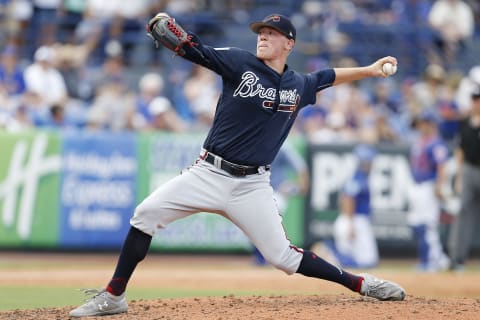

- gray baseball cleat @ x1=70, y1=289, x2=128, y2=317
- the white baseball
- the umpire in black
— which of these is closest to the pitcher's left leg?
gray baseball cleat @ x1=70, y1=289, x2=128, y2=317

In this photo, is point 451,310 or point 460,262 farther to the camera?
point 460,262

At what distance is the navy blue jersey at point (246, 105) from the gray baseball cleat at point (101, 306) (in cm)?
123

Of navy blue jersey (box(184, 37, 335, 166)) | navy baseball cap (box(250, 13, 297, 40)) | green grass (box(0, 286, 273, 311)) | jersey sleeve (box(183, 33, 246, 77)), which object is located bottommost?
green grass (box(0, 286, 273, 311))

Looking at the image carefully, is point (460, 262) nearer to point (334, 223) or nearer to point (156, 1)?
point (334, 223)

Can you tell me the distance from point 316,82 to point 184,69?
8745 millimetres

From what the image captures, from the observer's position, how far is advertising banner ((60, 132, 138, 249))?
12836mm

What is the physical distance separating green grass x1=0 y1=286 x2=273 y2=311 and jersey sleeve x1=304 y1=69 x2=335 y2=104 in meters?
2.82

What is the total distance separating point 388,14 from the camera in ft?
57.5

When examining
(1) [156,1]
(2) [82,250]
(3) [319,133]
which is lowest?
(2) [82,250]

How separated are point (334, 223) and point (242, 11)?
487cm

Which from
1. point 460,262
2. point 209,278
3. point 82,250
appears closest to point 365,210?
point 460,262

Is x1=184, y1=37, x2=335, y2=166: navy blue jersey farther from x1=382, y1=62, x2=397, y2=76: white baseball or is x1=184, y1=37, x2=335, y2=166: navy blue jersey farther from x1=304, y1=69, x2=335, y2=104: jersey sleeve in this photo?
x1=382, y1=62, x2=397, y2=76: white baseball

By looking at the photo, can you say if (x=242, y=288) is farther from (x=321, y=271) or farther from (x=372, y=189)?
(x=372, y=189)

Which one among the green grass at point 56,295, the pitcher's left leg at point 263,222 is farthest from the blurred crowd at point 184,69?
the pitcher's left leg at point 263,222
